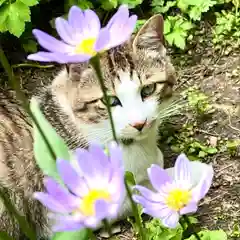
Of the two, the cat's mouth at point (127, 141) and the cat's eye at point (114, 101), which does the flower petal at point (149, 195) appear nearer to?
the cat's eye at point (114, 101)

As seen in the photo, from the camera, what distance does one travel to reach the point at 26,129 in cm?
248

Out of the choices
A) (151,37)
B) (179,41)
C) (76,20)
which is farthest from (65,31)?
(179,41)

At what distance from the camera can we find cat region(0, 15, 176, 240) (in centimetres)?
229

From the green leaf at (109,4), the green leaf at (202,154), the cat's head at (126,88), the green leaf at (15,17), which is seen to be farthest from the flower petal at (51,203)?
the green leaf at (109,4)

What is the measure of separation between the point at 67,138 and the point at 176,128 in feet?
1.99

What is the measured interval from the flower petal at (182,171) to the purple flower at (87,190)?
0.75 feet

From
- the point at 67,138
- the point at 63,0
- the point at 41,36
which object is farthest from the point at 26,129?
the point at 41,36

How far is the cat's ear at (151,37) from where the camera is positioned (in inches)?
91.2

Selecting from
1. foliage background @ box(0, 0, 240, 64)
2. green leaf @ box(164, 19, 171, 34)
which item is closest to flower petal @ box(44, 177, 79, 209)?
foliage background @ box(0, 0, 240, 64)

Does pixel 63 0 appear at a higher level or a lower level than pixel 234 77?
higher

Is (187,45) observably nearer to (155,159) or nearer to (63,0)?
(63,0)

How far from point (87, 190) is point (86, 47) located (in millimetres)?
223

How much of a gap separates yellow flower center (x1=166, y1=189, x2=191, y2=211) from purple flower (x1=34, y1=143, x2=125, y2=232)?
0.54 ft

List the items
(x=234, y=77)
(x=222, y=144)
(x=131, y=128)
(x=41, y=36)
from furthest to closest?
(x=234, y=77) → (x=222, y=144) → (x=131, y=128) → (x=41, y=36)
